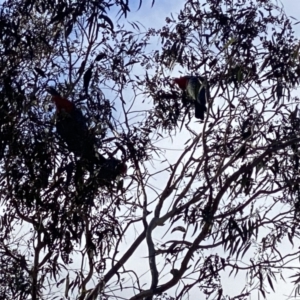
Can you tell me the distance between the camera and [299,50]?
473 cm

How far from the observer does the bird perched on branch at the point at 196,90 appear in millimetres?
5127

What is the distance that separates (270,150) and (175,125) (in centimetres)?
72

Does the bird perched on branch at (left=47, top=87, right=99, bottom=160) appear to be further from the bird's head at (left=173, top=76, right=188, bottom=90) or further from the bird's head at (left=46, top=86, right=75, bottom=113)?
the bird's head at (left=173, top=76, right=188, bottom=90)

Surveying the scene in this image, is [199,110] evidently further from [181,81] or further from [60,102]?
[60,102]

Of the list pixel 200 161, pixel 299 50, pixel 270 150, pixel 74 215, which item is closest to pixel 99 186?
pixel 74 215

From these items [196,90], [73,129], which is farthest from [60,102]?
[196,90]

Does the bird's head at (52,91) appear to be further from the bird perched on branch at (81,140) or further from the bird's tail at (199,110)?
the bird's tail at (199,110)

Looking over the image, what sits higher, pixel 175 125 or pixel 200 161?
pixel 175 125

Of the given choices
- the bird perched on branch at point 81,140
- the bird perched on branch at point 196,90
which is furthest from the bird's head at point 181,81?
the bird perched on branch at point 81,140

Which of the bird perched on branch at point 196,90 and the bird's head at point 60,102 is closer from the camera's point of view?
the bird's head at point 60,102

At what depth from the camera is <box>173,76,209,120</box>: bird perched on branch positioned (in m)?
5.13

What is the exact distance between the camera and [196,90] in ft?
16.8

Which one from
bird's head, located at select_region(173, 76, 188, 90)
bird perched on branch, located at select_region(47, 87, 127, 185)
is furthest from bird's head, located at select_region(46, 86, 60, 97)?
bird's head, located at select_region(173, 76, 188, 90)

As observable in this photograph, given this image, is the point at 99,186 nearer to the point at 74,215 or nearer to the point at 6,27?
the point at 74,215
